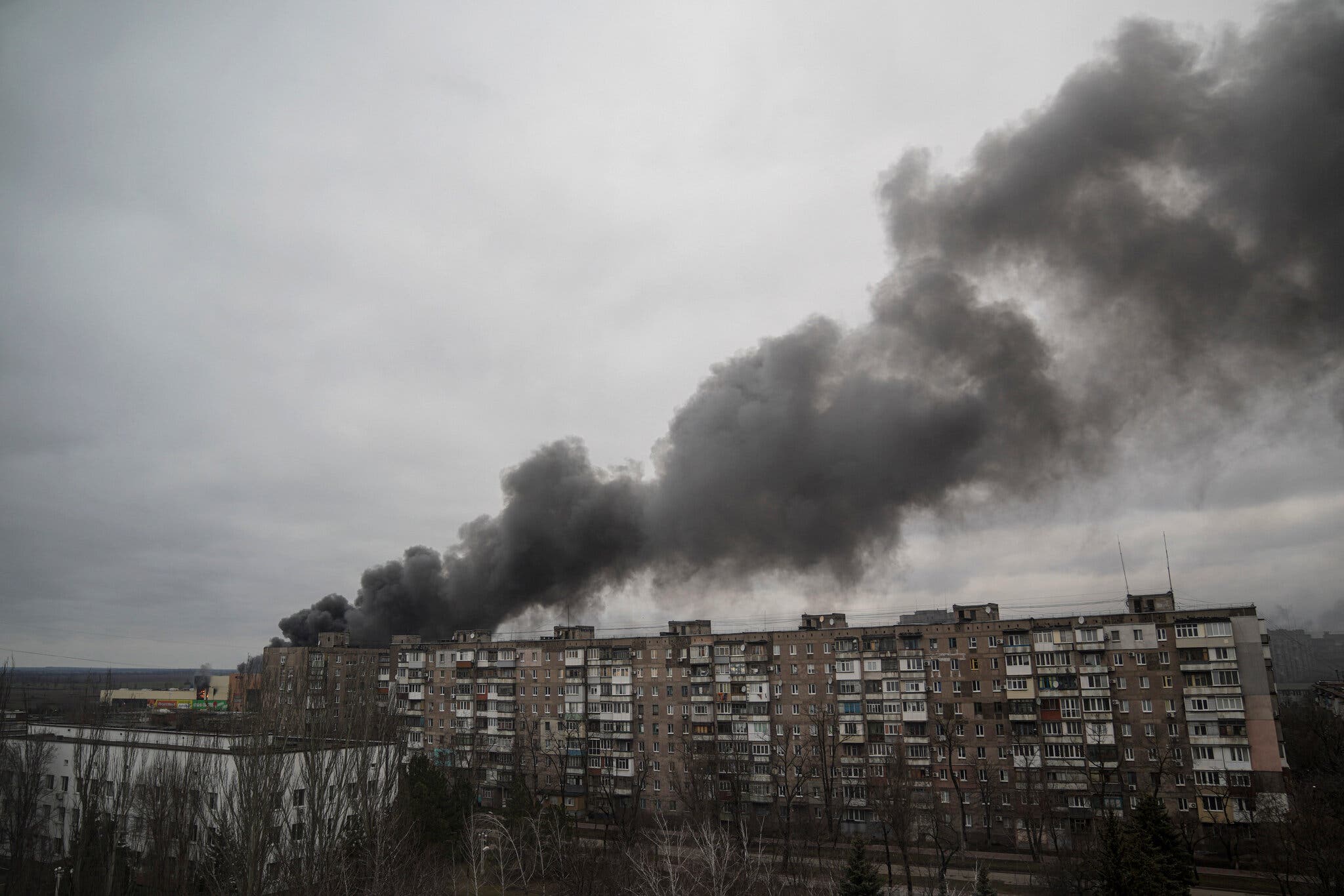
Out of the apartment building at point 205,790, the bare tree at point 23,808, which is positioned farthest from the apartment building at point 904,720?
the bare tree at point 23,808

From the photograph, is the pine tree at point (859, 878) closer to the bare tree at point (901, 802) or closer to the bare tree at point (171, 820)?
the bare tree at point (901, 802)

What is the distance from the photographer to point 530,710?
63969mm

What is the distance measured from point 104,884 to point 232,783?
21.1 feet

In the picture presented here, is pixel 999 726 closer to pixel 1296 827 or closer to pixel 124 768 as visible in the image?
pixel 1296 827

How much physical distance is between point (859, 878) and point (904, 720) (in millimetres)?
22391

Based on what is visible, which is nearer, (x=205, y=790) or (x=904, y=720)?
(x=205, y=790)

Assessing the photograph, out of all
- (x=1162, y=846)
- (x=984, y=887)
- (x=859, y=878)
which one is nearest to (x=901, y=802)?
(x=984, y=887)

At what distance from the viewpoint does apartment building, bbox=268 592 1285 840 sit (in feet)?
149

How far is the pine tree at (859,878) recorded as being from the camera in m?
30.7

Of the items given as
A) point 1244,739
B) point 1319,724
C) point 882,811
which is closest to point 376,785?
point 882,811

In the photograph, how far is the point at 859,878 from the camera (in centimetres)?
3094

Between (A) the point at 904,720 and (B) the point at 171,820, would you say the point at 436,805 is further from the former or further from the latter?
(A) the point at 904,720

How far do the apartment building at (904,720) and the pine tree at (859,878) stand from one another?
11997mm

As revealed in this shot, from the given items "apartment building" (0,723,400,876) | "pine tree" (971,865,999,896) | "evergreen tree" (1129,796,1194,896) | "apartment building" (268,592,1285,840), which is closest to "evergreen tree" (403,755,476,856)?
"apartment building" (0,723,400,876)
